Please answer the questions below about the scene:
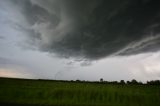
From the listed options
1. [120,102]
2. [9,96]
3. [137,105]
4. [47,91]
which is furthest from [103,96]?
[9,96]

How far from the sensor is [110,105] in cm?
6506

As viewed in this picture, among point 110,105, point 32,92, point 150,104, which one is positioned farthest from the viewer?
point 32,92

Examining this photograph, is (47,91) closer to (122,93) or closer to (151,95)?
(122,93)

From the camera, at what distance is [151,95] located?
7638 cm

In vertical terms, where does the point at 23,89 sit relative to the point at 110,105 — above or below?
above

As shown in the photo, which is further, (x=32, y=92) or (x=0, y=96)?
(x=32, y=92)

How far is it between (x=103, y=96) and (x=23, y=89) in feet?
89.6

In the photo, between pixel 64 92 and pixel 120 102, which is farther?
pixel 64 92

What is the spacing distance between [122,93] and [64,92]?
64.4ft

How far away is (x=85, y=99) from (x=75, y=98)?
3.27 m

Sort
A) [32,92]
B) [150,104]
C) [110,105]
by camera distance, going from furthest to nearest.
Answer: [32,92] → [150,104] → [110,105]


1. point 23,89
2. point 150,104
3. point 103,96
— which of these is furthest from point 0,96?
point 150,104

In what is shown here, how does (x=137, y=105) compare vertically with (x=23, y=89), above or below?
below

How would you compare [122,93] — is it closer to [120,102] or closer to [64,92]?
[120,102]
